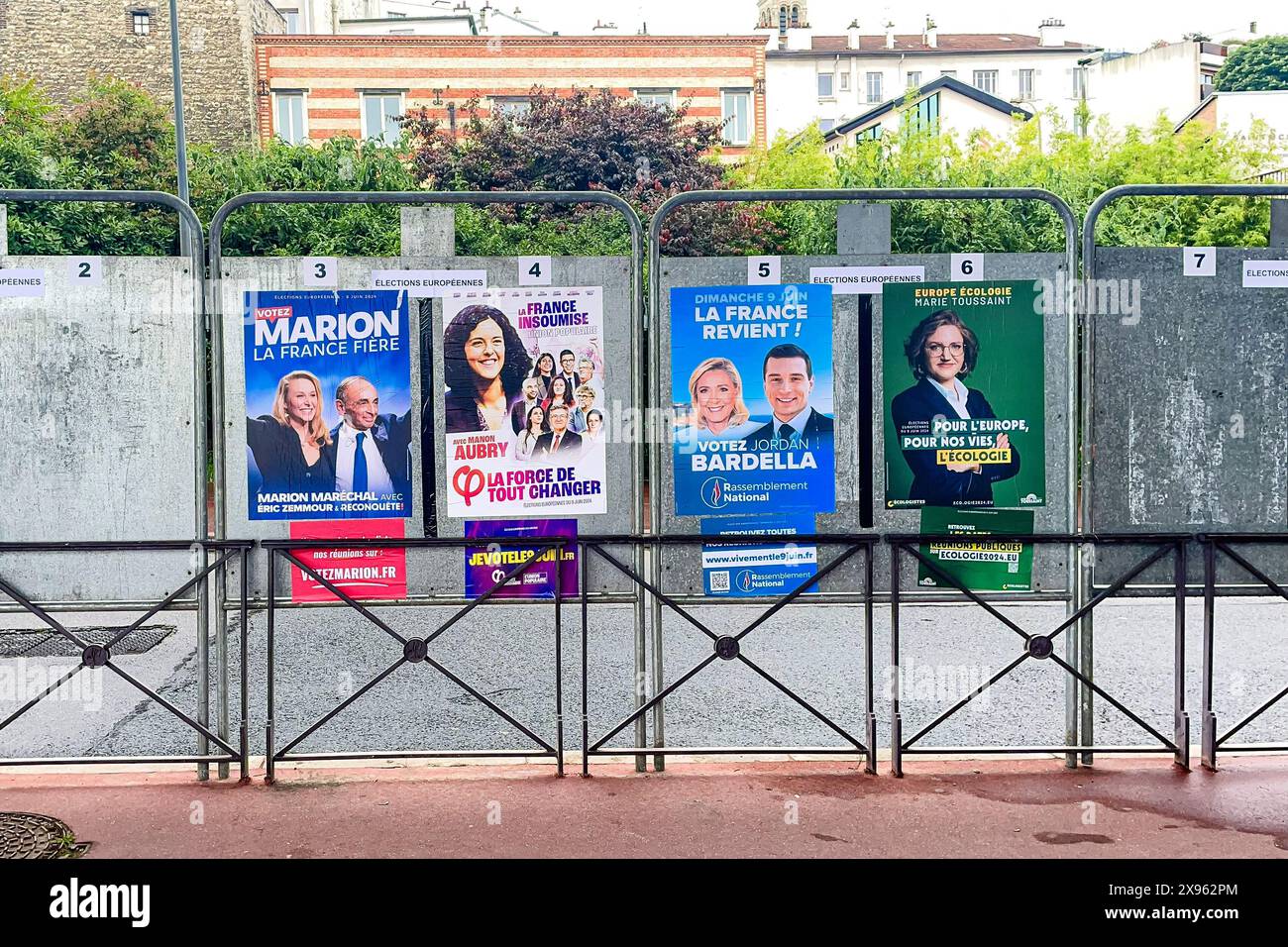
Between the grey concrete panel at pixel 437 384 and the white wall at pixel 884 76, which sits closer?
the grey concrete panel at pixel 437 384

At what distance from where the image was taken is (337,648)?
10.5 metres

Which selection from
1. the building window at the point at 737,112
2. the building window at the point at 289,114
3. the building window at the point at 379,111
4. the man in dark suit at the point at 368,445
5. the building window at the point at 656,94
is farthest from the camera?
the building window at the point at 737,112

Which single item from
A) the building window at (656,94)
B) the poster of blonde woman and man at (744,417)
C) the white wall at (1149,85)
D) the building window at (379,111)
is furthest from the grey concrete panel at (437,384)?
the white wall at (1149,85)

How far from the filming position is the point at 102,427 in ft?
21.2

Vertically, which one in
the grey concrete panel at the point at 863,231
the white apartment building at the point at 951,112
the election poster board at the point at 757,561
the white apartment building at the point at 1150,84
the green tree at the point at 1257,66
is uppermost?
the green tree at the point at 1257,66

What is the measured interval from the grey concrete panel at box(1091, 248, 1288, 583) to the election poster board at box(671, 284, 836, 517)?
143 cm

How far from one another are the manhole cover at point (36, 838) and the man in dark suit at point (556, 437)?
2694 millimetres

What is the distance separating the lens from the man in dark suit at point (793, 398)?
660 centimetres

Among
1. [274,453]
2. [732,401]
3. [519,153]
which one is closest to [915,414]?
[732,401]

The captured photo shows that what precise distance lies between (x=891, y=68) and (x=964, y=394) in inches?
3072

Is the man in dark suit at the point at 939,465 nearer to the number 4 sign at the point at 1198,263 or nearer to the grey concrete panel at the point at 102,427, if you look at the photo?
the number 4 sign at the point at 1198,263

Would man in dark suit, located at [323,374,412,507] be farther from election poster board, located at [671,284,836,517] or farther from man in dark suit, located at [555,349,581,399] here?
election poster board, located at [671,284,836,517]

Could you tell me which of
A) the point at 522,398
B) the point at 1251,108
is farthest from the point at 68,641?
the point at 1251,108

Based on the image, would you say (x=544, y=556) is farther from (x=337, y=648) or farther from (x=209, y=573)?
(x=337, y=648)
